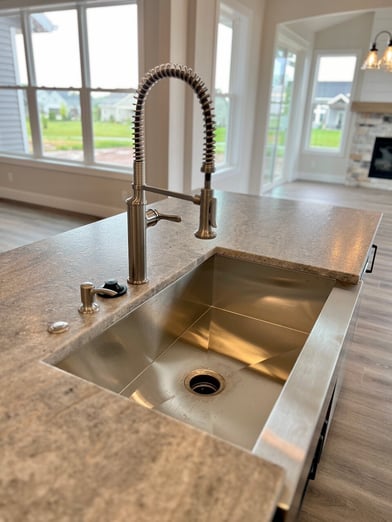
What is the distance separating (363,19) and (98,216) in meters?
6.10

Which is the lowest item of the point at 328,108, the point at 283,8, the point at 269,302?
the point at 269,302

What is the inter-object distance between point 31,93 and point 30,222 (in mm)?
1776

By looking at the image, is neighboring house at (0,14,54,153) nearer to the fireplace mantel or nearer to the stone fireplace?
the fireplace mantel

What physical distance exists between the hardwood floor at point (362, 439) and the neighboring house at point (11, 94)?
16.2 ft

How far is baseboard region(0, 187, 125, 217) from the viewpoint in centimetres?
504

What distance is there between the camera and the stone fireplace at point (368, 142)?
24.2 ft

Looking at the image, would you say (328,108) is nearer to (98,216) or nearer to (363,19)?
(363,19)

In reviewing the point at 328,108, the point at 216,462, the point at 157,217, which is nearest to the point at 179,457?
the point at 216,462

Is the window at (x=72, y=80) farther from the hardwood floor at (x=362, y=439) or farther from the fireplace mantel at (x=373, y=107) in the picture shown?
the fireplace mantel at (x=373, y=107)

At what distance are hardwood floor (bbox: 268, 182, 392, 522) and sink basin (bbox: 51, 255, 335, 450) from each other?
0.25 metres

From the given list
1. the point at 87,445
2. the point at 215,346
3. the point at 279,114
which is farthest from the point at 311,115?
the point at 87,445

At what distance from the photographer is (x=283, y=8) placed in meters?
5.14

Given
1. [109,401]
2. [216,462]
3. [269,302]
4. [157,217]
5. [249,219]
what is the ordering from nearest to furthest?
[216,462], [109,401], [157,217], [269,302], [249,219]

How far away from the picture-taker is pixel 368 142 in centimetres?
760
